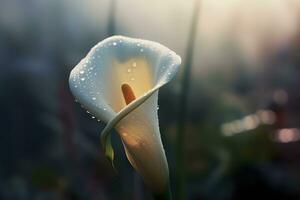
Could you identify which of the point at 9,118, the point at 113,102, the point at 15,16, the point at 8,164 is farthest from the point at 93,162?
the point at 113,102

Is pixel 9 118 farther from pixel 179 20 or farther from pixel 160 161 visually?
pixel 160 161

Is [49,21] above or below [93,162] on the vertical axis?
above

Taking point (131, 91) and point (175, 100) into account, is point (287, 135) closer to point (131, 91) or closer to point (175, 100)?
point (175, 100)

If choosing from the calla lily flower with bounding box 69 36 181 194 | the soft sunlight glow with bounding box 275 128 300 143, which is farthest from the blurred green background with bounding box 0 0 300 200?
the calla lily flower with bounding box 69 36 181 194

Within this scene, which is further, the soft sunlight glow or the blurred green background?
the soft sunlight glow

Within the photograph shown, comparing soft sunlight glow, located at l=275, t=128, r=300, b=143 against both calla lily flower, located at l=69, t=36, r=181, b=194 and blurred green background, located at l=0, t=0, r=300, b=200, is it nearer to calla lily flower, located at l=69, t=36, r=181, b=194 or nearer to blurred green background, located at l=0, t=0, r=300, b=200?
blurred green background, located at l=0, t=0, r=300, b=200

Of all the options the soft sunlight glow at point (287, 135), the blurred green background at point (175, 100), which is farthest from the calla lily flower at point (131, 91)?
the soft sunlight glow at point (287, 135)
